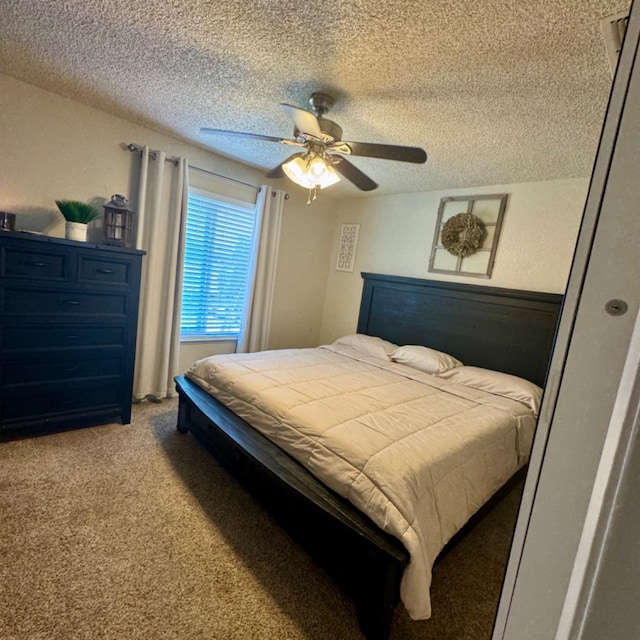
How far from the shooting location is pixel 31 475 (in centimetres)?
202

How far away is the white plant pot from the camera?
2.42m

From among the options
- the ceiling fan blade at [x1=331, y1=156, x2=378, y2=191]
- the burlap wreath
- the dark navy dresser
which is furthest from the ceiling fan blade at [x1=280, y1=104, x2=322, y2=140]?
the burlap wreath

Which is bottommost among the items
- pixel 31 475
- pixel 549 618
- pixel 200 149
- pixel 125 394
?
pixel 31 475

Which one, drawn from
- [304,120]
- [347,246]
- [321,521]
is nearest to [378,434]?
[321,521]

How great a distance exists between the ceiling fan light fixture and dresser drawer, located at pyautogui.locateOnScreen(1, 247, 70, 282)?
5.31 ft

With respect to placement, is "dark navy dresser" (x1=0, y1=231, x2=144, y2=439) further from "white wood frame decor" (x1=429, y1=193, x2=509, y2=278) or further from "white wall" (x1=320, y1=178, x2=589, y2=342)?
"white wood frame decor" (x1=429, y1=193, x2=509, y2=278)

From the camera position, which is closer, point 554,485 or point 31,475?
point 554,485

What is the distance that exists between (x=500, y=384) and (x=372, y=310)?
1.66 meters

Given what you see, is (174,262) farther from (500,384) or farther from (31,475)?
(500,384)

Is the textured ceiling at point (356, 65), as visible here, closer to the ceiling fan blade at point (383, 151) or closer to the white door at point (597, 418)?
the ceiling fan blade at point (383, 151)

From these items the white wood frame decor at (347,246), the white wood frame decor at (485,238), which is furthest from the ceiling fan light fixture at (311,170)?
the white wood frame decor at (347,246)

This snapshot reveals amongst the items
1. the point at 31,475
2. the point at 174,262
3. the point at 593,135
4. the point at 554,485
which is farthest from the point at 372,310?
the point at 554,485

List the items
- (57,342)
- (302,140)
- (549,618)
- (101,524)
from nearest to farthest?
(549,618) → (101,524) → (302,140) → (57,342)

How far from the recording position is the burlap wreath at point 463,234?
324 centimetres
